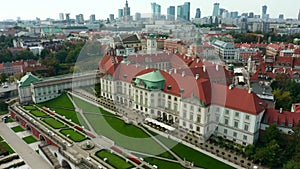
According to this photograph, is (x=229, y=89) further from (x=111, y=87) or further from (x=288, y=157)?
(x=111, y=87)

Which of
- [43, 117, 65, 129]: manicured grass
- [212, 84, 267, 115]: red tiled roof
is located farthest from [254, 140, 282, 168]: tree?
[43, 117, 65, 129]: manicured grass

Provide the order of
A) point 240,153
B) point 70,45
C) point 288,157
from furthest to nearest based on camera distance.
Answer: point 70,45
point 240,153
point 288,157

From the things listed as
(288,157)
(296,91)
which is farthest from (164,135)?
(296,91)

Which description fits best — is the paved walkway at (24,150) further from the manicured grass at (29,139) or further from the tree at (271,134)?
the tree at (271,134)

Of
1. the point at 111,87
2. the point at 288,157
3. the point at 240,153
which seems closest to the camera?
the point at 288,157

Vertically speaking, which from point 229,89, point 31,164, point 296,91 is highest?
point 229,89

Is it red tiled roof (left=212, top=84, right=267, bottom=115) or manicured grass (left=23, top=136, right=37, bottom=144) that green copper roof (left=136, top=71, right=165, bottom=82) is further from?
manicured grass (left=23, top=136, right=37, bottom=144)

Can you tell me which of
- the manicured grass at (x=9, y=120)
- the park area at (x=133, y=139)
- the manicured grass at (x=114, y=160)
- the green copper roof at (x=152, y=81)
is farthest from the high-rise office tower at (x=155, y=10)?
the manicured grass at (x=9, y=120)
